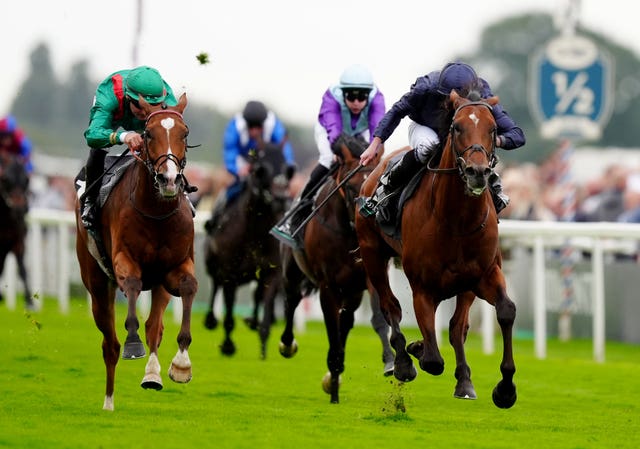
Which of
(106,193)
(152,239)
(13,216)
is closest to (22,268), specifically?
(13,216)

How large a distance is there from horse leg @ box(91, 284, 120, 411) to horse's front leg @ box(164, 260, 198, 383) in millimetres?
705

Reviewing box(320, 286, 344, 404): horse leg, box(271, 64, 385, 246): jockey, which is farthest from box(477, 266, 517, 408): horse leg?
box(271, 64, 385, 246): jockey

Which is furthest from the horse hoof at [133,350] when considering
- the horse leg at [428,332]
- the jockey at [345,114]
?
the jockey at [345,114]

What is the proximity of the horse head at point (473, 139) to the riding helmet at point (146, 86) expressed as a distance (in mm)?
1824

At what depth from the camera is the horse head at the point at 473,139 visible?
802 centimetres

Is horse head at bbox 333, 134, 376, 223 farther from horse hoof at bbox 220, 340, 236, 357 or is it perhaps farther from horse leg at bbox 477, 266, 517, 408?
horse hoof at bbox 220, 340, 236, 357

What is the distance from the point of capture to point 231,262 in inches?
577

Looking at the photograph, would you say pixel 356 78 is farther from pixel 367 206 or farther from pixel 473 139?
pixel 473 139

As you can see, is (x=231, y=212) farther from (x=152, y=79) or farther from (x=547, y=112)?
(x=152, y=79)

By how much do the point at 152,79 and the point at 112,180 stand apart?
27.4 inches

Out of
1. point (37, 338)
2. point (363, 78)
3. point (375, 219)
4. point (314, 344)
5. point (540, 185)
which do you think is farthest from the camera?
point (540, 185)

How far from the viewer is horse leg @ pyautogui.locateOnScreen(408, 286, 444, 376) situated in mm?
8586

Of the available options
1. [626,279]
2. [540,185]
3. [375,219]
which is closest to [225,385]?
[375,219]

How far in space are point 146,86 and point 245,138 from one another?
561 cm
